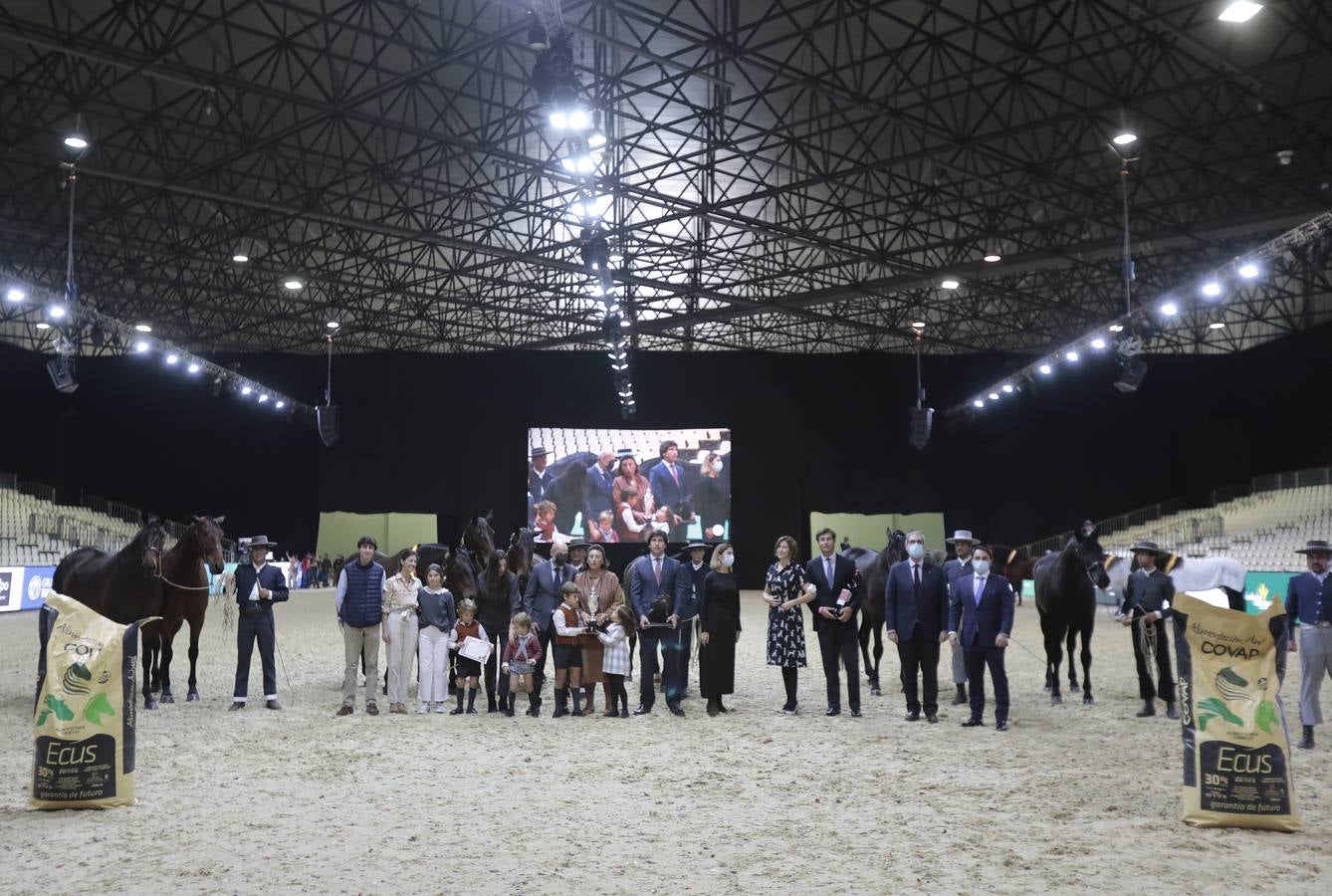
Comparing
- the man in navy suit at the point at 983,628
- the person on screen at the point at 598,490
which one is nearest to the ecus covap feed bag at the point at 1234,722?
the man in navy suit at the point at 983,628

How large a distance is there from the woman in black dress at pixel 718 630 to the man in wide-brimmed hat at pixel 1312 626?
405cm

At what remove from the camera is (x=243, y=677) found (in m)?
8.95

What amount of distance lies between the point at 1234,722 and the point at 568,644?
16.9 feet

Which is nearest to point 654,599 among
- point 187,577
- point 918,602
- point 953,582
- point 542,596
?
point 542,596

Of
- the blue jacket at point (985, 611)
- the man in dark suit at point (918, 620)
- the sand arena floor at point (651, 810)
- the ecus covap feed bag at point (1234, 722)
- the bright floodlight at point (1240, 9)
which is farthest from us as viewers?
the bright floodlight at point (1240, 9)

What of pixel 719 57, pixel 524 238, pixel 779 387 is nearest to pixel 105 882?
pixel 719 57

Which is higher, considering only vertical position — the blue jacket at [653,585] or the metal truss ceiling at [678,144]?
the metal truss ceiling at [678,144]

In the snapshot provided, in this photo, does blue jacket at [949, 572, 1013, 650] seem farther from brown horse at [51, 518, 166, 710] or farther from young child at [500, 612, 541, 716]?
brown horse at [51, 518, 166, 710]

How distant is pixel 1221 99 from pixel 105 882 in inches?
749

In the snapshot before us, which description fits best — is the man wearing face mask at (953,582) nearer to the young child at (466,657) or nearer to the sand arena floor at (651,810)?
the sand arena floor at (651,810)

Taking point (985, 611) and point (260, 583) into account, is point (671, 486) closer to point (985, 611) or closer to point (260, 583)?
point (260, 583)

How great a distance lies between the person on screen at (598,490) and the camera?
25.6m

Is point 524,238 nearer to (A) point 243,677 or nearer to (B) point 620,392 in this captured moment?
(B) point 620,392

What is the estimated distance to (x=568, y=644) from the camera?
28.6ft
